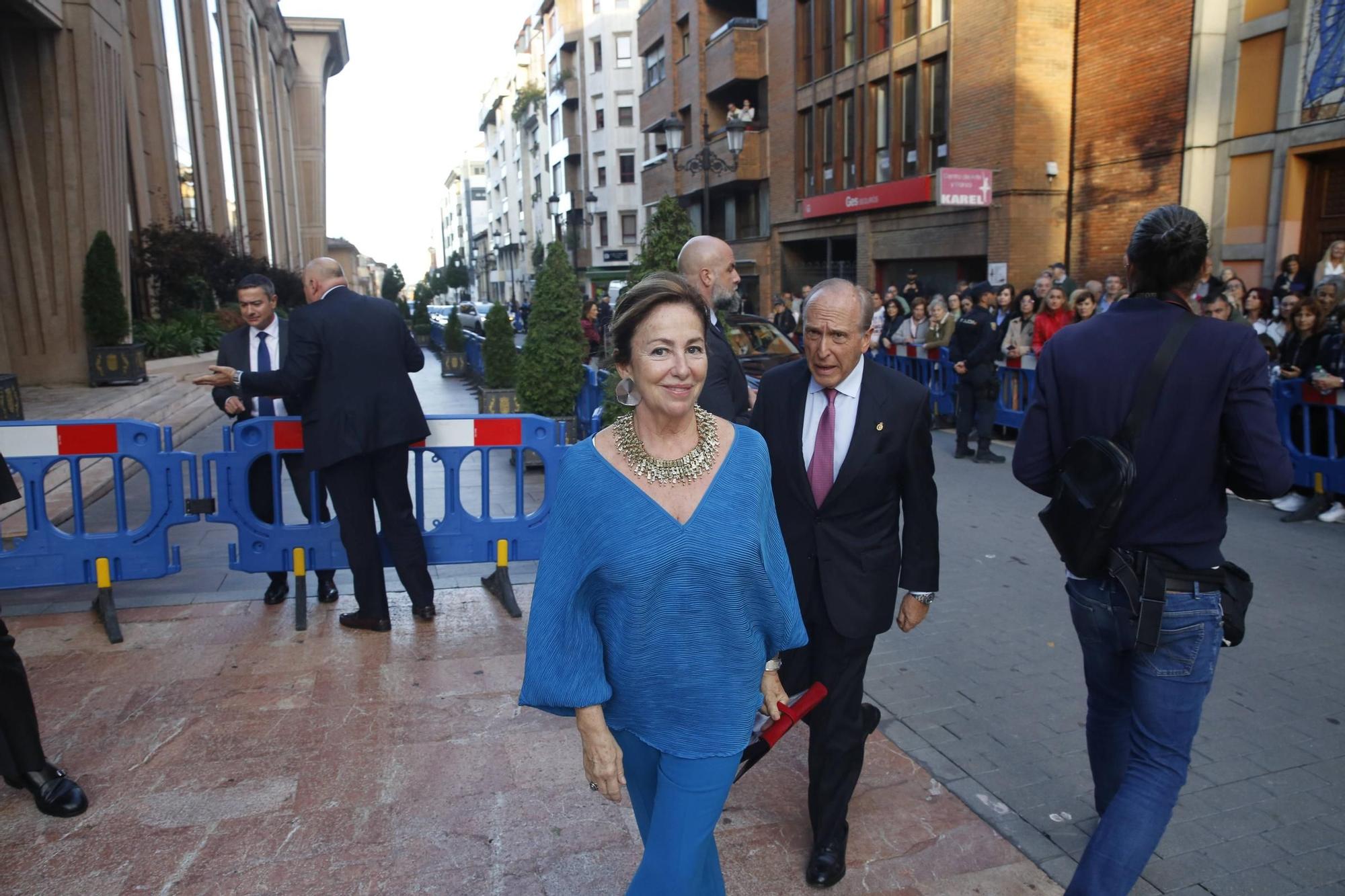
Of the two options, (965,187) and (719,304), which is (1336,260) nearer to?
(965,187)

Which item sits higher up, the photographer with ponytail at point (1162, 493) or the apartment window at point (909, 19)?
the apartment window at point (909, 19)

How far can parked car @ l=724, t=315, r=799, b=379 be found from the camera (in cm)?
1128

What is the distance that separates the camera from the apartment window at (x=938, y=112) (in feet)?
68.9

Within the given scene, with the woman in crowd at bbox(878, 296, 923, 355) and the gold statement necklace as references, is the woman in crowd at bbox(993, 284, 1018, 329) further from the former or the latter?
the gold statement necklace

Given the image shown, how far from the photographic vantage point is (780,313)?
69.1 ft

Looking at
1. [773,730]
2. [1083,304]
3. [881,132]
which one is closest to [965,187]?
[881,132]

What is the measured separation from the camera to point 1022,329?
1174 cm

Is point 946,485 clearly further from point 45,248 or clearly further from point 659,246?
point 45,248

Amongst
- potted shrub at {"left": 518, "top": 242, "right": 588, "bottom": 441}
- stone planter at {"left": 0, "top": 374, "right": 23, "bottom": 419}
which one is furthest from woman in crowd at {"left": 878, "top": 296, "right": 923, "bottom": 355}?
stone planter at {"left": 0, "top": 374, "right": 23, "bottom": 419}

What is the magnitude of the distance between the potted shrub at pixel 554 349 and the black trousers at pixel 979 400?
422 centimetres

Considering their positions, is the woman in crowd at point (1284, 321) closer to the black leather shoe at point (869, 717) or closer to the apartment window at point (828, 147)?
the black leather shoe at point (869, 717)

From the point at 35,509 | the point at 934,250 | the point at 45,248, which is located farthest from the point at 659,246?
the point at 934,250

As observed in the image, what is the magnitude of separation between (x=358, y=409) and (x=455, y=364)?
18347mm

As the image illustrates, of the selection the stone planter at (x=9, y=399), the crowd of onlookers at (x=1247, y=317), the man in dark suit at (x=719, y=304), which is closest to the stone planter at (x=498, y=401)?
the crowd of onlookers at (x=1247, y=317)
